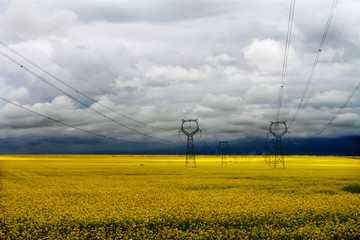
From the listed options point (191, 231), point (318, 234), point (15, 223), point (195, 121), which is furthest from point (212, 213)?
point (195, 121)

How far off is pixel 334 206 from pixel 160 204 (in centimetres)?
1428

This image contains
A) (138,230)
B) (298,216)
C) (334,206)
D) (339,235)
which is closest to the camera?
(339,235)

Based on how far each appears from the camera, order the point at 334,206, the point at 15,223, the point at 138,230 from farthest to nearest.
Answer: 1. the point at 334,206
2. the point at 15,223
3. the point at 138,230

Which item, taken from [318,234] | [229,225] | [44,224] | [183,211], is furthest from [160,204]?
[318,234]

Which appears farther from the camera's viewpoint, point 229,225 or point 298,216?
point 298,216

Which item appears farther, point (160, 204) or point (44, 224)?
point (160, 204)

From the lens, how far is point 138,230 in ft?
67.3

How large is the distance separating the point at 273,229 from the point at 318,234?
8.64ft

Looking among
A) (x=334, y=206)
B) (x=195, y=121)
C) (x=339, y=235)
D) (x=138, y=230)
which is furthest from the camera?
→ (x=195, y=121)

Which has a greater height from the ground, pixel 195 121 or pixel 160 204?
pixel 195 121

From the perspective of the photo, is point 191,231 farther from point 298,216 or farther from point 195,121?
point 195,121

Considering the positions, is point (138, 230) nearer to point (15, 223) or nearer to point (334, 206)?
point (15, 223)

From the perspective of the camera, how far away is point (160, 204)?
1136 inches

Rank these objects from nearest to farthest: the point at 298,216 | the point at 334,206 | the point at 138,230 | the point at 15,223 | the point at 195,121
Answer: the point at 138,230 < the point at 15,223 < the point at 298,216 < the point at 334,206 < the point at 195,121
